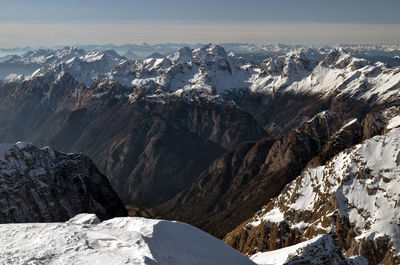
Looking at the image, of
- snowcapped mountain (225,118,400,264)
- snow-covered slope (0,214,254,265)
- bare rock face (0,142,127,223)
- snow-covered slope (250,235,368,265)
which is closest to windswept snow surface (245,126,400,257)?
snowcapped mountain (225,118,400,264)

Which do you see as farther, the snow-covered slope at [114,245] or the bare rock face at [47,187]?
the bare rock face at [47,187]

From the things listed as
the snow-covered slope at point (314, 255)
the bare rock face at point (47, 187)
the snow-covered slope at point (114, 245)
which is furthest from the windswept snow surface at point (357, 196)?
the snow-covered slope at point (114, 245)

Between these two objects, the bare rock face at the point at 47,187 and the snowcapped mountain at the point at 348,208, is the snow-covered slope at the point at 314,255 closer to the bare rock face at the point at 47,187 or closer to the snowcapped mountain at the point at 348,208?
the snowcapped mountain at the point at 348,208

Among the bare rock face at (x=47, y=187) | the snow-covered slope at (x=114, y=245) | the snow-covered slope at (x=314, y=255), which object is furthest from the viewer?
the bare rock face at (x=47, y=187)

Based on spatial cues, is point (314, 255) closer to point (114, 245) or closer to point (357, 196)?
point (114, 245)

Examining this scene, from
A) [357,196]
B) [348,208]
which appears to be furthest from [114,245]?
[357,196]

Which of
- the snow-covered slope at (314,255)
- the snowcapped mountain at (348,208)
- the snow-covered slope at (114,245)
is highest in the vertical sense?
the snow-covered slope at (114,245)

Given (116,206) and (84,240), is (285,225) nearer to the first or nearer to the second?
(116,206)
